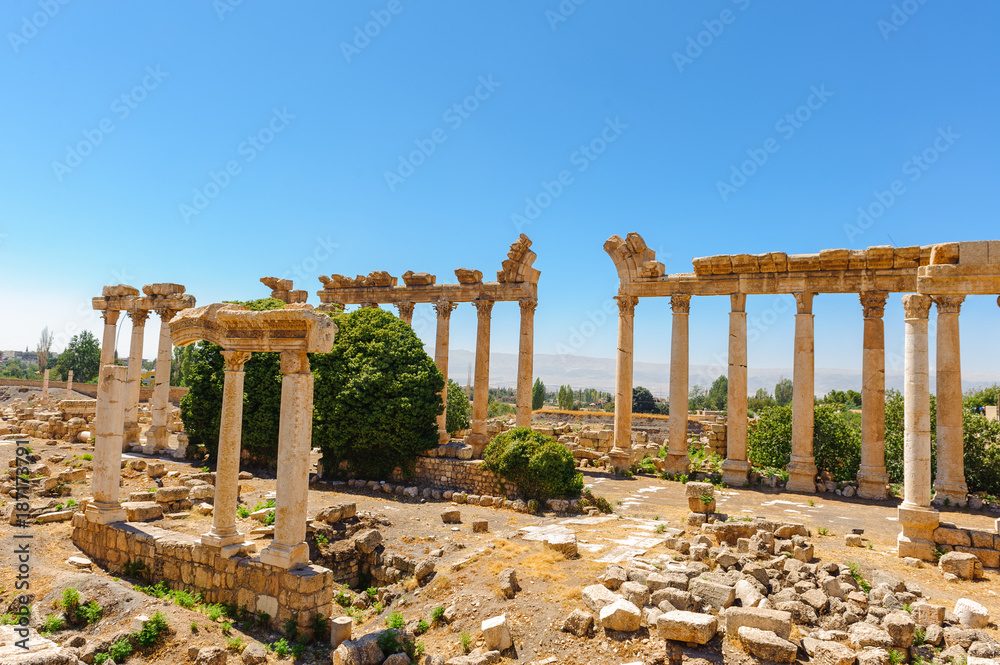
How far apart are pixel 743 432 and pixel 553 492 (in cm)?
975

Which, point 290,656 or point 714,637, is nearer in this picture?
point 714,637

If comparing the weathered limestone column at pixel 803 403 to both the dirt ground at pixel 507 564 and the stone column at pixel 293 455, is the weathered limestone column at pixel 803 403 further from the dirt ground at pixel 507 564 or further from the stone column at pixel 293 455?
the stone column at pixel 293 455

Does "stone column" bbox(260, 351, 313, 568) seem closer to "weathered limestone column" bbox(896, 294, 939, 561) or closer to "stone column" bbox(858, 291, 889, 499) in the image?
"weathered limestone column" bbox(896, 294, 939, 561)

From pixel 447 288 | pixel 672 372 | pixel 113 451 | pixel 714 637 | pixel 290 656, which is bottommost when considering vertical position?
pixel 290 656

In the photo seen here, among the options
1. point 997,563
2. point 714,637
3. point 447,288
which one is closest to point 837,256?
point 997,563

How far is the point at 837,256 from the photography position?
22.8 m

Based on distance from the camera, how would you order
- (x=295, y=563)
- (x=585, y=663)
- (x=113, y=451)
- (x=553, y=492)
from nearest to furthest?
(x=585, y=663), (x=295, y=563), (x=113, y=451), (x=553, y=492)

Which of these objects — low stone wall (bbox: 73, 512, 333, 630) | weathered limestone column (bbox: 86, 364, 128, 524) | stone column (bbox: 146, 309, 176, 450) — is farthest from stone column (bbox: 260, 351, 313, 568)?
stone column (bbox: 146, 309, 176, 450)

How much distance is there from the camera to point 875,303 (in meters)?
22.7

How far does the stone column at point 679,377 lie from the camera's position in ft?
85.0

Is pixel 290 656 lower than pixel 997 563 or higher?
lower

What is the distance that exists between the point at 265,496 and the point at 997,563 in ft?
65.7

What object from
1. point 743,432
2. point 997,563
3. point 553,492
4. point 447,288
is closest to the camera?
point 997,563

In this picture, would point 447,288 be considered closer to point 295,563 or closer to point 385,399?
point 385,399
